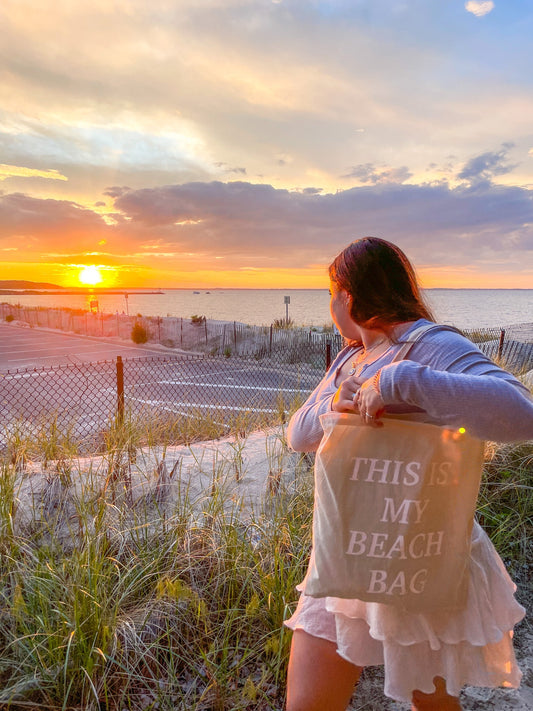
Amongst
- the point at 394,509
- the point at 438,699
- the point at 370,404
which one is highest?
the point at 370,404

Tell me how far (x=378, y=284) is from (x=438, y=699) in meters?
Answer: 1.14

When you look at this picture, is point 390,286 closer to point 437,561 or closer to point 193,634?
point 437,561

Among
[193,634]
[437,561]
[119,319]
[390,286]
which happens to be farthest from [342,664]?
[119,319]

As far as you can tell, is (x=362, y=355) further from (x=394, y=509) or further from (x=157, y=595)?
(x=157, y=595)

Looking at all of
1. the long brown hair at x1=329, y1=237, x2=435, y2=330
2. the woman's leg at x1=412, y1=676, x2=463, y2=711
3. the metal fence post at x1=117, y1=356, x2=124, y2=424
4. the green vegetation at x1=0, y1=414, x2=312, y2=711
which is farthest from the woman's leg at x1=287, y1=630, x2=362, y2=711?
the metal fence post at x1=117, y1=356, x2=124, y2=424

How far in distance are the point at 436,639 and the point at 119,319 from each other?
35.3 m

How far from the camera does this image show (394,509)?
117cm

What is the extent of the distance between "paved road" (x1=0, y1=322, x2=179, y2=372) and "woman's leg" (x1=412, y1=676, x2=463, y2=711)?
16989 mm

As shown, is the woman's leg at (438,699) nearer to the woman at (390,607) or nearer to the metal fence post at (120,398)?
the woman at (390,607)

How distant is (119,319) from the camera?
34.7m

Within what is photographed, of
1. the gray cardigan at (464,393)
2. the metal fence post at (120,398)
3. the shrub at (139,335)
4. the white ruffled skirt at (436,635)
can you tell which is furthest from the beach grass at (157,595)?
the shrub at (139,335)

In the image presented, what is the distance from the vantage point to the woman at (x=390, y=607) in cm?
111

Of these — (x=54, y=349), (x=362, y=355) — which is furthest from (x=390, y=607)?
(x=54, y=349)

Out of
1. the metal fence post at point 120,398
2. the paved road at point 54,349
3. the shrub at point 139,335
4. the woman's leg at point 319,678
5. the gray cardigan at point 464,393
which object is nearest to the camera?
the gray cardigan at point 464,393
